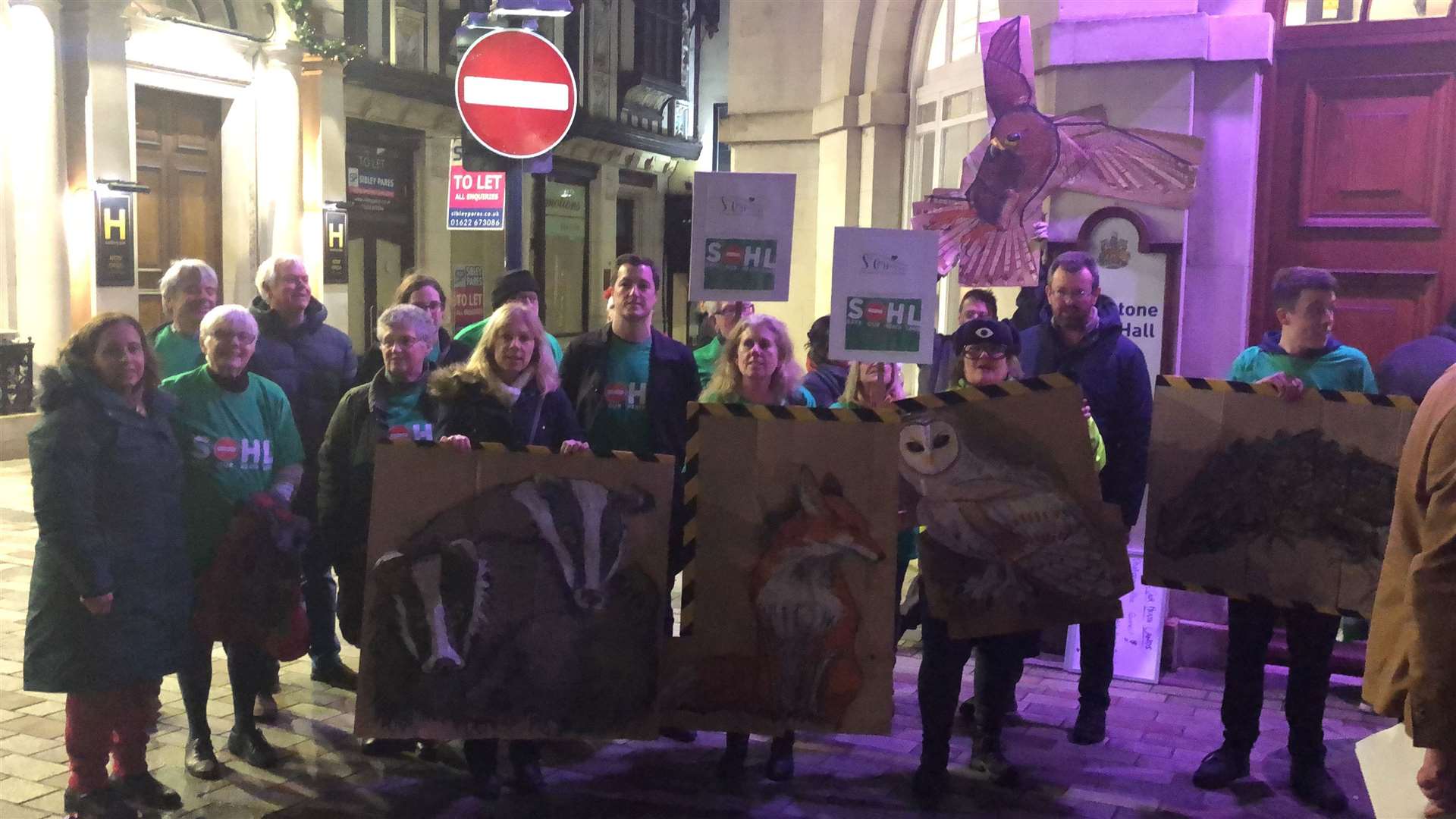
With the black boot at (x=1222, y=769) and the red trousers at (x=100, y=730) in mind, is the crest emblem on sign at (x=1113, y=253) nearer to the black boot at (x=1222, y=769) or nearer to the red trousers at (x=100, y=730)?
the black boot at (x=1222, y=769)

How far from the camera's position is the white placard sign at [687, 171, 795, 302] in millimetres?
5664

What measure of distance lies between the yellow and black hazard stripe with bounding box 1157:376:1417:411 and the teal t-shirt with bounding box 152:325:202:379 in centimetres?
425

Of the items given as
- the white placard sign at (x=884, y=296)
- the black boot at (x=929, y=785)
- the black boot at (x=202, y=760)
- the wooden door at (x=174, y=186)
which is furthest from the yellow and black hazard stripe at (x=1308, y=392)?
the wooden door at (x=174, y=186)

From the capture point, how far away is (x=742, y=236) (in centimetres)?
574

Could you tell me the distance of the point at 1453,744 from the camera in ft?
9.15

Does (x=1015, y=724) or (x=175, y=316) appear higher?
(x=175, y=316)

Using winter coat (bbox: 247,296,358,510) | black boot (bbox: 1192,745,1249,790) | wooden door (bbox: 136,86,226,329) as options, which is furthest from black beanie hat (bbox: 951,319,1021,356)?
wooden door (bbox: 136,86,226,329)

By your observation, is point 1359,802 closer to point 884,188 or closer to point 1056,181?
point 1056,181

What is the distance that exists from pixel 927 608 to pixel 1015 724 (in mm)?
1334

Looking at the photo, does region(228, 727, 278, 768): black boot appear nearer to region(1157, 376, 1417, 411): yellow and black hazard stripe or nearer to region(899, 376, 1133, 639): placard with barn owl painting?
region(899, 376, 1133, 639): placard with barn owl painting

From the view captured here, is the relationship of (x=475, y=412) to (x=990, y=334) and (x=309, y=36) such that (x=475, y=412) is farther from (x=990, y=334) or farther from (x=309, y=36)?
(x=309, y=36)

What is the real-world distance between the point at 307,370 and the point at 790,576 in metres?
2.75

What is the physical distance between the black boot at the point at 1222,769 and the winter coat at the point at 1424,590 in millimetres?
2303

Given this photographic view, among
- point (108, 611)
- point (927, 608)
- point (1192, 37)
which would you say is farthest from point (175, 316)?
point (1192, 37)
